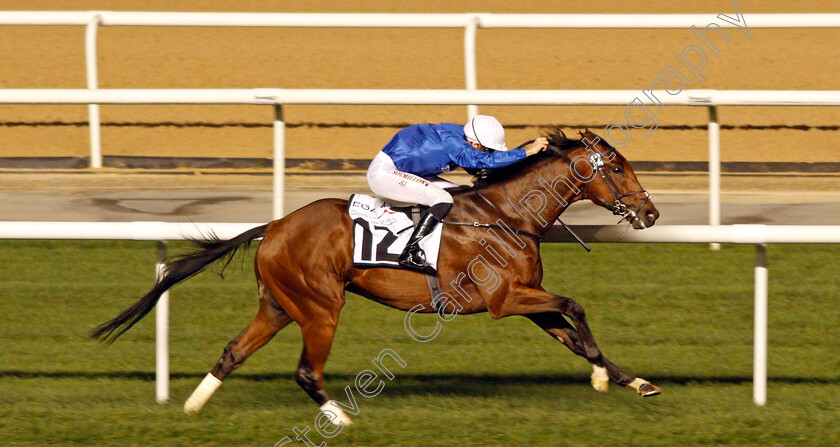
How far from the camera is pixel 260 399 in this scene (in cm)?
473

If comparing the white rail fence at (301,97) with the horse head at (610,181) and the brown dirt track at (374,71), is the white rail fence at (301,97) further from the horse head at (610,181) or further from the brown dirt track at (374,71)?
the brown dirt track at (374,71)

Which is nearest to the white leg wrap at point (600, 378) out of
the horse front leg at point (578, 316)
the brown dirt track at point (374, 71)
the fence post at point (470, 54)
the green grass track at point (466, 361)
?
the horse front leg at point (578, 316)

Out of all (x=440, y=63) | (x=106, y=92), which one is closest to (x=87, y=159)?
(x=440, y=63)

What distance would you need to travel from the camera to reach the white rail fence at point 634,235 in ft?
15.1

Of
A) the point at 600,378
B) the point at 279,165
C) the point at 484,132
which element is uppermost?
the point at 484,132

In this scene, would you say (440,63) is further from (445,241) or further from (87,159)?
(445,241)

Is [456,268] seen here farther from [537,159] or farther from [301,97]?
[301,97]

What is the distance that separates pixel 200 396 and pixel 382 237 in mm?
895

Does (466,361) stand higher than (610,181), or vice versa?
(610,181)

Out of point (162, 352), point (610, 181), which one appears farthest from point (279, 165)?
point (610, 181)

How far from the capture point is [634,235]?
4.67 m

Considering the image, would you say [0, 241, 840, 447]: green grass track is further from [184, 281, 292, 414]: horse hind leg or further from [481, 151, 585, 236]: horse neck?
[481, 151, 585, 236]: horse neck

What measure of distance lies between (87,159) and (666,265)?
5.16 meters

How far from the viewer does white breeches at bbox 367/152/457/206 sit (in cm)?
457
